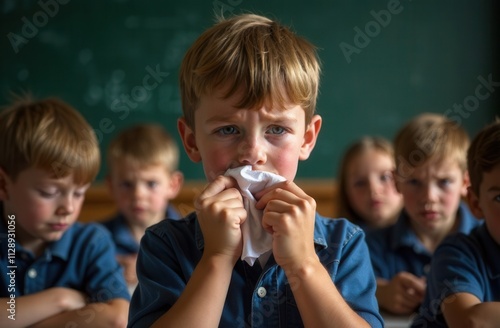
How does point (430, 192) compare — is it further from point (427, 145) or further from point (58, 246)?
point (58, 246)

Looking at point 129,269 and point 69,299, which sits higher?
point 129,269

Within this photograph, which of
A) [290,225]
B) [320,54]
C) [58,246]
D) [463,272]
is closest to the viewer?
[290,225]

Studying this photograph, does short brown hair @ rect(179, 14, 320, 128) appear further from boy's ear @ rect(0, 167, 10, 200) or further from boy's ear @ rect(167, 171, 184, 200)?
boy's ear @ rect(167, 171, 184, 200)

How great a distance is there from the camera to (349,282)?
52.1 inches

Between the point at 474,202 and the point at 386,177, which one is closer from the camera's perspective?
the point at 474,202

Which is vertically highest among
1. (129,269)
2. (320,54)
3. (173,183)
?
(320,54)

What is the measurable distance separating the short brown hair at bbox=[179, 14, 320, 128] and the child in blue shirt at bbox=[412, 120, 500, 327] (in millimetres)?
525

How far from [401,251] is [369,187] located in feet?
2.06

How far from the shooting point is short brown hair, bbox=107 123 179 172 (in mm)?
3064

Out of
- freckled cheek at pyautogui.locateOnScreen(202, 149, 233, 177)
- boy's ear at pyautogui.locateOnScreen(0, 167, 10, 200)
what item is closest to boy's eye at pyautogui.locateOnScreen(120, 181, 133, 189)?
boy's ear at pyautogui.locateOnScreen(0, 167, 10, 200)

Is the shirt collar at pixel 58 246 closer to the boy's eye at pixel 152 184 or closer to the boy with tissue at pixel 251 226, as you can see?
the boy with tissue at pixel 251 226

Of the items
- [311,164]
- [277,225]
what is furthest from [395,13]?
[277,225]

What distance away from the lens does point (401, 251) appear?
237 cm

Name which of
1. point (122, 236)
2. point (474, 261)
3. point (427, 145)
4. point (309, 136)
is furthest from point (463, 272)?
point (122, 236)
